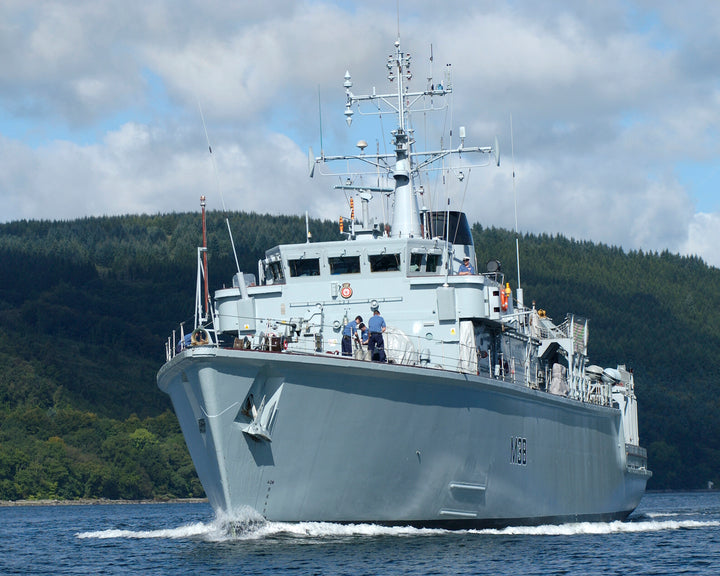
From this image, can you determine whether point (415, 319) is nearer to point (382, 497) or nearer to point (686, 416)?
point (382, 497)

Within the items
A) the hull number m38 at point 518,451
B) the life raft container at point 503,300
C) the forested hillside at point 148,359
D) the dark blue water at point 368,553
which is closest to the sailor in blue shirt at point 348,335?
the dark blue water at point 368,553

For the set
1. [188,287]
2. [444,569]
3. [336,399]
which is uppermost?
[188,287]

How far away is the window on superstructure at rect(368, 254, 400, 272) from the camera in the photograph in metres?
29.2

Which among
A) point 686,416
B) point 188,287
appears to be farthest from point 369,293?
point 188,287

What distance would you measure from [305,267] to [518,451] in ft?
22.3

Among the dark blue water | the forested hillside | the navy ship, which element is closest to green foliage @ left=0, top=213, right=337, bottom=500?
the forested hillside

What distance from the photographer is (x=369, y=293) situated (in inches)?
1147

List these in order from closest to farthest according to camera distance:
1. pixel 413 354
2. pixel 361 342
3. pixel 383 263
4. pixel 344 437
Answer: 1. pixel 344 437
2. pixel 361 342
3. pixel 413 354
4. pixel 383 263

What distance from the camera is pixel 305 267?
29656 mm

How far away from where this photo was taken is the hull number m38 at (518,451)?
94.0ft

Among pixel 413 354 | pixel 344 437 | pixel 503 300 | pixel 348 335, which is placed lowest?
pixel 344 437

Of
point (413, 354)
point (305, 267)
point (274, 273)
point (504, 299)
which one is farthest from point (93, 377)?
point (413, 354)

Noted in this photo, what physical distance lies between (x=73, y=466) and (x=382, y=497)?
241 feet

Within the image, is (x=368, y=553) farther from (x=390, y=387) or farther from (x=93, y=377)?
(x=93, y=377)
